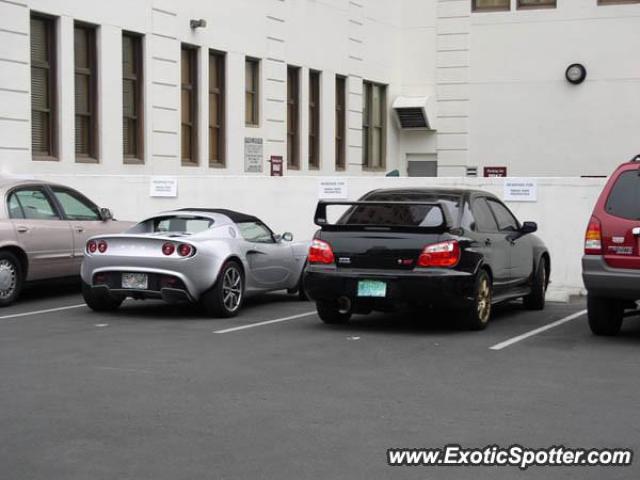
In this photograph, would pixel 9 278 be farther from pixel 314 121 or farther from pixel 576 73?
pixel 576 73

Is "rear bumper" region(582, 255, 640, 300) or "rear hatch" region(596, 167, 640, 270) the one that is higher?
"rear hatch" region(596, 167, 640, 270)

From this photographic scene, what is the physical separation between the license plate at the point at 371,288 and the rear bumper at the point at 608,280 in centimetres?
196

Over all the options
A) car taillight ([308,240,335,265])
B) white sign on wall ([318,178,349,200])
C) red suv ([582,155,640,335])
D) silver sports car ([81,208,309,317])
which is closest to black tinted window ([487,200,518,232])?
red suv ([582,155,640,335])

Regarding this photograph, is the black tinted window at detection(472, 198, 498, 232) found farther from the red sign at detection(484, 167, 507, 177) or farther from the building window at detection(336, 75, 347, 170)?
the building window at detection(336, 75, 347, 170)

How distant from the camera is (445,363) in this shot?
362 inches

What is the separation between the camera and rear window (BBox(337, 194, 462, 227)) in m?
11.1

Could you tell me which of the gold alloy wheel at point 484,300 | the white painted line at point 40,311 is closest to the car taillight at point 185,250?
the white painted line at point 40,311

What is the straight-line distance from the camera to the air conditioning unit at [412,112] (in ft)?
93.4

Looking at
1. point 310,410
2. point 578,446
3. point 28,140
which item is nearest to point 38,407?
point 310,410

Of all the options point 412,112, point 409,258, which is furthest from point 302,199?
point 412,112

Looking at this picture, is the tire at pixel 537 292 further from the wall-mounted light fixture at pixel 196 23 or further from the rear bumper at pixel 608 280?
the wall-mounted light fixture at pixel 196 23

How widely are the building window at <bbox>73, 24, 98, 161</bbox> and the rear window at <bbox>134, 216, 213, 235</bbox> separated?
6742 millimetres

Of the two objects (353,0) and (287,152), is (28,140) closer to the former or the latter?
(287,152)

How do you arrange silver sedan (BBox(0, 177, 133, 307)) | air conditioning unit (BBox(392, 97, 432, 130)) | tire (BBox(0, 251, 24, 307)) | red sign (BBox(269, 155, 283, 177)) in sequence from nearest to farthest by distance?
tire (BBox(0, 251, 24, 307)) < silver sedan (BBox(0, 177, 133, 307)) < red sign (BBox(269, 155, 283, 177)) < air conditioning unit (BBox(392, 97, 432, 130))
